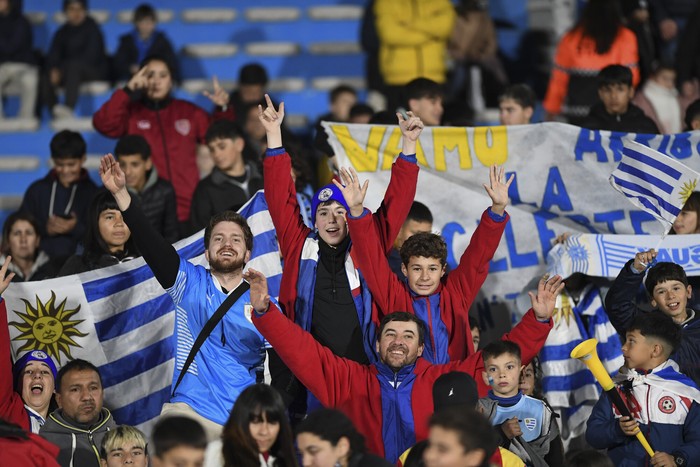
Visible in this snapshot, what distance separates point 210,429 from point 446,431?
2.12m

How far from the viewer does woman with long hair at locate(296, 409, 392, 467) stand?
6699 mm

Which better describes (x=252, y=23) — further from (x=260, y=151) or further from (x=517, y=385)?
(x=517, y=385)

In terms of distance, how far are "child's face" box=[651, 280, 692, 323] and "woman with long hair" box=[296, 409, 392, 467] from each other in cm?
298

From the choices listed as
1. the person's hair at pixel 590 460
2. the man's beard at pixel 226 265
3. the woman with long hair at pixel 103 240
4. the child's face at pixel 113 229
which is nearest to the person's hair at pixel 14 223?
the woman with long hair at pixel 103 240

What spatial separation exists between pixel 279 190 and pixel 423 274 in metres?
0.95

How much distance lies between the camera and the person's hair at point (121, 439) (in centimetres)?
830

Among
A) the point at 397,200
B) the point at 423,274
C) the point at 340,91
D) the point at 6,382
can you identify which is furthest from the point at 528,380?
the point at 340,91

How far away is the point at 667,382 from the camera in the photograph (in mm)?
8523

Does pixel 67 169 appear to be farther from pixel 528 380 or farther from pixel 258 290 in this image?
pixel 528 380

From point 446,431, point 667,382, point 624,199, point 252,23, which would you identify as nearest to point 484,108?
point 252,23

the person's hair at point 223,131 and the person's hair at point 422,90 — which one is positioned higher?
the person's hair at point 422,90

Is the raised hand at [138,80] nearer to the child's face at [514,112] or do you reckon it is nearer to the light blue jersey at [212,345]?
the child's face at [514,112]

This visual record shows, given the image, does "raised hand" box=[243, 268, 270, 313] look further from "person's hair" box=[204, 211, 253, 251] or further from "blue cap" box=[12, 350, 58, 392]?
"blue cap" box=[12, 350, 58, 392]

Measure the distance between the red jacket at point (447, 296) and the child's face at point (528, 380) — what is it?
0.42m
